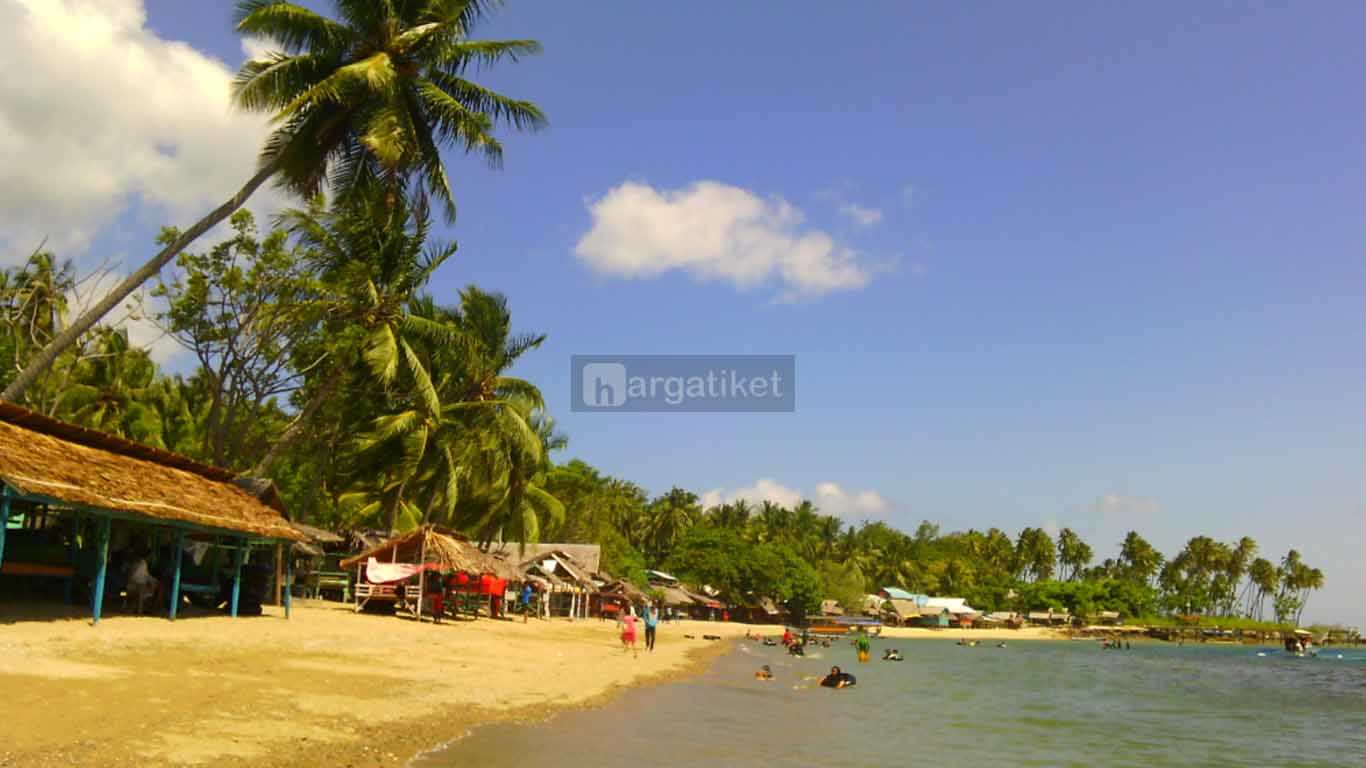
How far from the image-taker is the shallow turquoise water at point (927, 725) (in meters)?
12.2

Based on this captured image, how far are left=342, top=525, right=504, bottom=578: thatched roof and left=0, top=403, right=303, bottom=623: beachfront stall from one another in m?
5.29

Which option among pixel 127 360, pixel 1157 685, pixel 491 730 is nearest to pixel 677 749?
pixel 491 730

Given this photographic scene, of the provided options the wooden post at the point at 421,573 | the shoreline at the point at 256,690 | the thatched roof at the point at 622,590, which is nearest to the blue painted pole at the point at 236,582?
the shoreline at the point at 256,690

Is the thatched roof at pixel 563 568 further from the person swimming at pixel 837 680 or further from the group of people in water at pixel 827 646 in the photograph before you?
the person swimming at pixel 837 680

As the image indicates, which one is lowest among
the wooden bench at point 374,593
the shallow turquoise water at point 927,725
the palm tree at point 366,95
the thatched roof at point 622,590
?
the shallow turquoise water at point 927,725

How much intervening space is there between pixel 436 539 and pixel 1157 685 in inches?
1127

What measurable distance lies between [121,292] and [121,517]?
181 inches

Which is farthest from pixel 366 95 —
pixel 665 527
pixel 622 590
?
pixel 665 527

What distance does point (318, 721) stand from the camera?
1019cm

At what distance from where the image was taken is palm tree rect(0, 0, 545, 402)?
1938 cm

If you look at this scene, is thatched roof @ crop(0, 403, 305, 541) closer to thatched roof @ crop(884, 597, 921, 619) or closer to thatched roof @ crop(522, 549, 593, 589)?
thatched roof @ crop(522, 549, 593, 589)

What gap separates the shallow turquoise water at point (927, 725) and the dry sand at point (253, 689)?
917mm

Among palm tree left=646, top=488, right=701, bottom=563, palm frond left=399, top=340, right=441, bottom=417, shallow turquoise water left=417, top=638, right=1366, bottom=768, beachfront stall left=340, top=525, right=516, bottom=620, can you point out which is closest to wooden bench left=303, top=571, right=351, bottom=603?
beachfront stall left=340, top=525, right=516, bottom=620

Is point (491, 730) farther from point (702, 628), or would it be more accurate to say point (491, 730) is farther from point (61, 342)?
point (702, 628)
